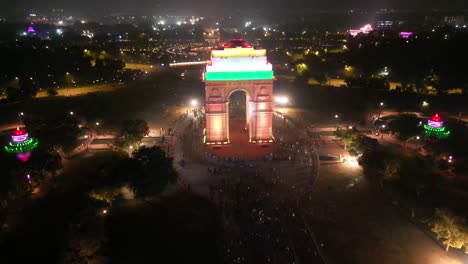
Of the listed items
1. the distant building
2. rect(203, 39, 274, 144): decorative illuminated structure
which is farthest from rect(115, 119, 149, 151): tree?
the distant building

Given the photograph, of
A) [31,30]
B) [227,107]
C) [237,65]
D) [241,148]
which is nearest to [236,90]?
[227,107]

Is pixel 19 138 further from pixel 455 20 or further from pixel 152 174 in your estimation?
pixel 455 20

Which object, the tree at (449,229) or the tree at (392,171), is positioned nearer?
the tree at (449,229)

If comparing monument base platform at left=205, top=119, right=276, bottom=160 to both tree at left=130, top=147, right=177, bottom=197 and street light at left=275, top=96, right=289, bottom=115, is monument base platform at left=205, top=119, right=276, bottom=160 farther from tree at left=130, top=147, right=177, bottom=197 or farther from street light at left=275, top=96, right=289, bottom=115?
street light at left=275, top=96, right=289, bottom=115

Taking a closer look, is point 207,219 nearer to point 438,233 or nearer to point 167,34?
point 438,233

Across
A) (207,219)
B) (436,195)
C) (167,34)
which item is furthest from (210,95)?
(167,34)

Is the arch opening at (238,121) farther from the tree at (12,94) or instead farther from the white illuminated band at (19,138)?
the tree at (12,94)

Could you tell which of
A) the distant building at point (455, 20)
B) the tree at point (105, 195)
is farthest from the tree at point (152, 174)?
the distant building at point (455, 20)
